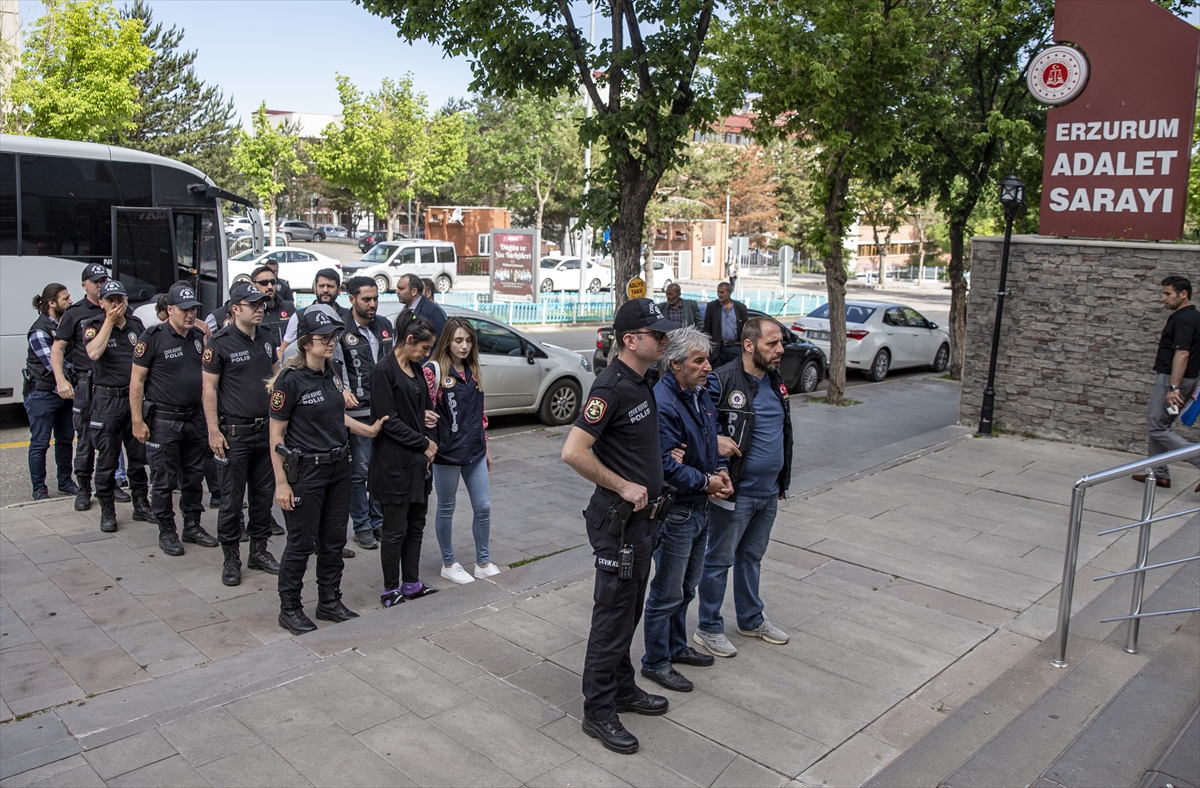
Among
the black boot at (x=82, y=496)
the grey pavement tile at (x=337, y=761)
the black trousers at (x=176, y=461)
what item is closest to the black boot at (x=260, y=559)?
the black trousers at (x=176, y=461)

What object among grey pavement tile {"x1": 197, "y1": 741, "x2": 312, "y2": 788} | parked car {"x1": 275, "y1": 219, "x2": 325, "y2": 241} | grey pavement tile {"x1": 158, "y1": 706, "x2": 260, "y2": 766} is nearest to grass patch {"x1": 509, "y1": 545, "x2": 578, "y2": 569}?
grey pavement tile {"x1": 158, "y1": 706, "x2": 260, "y2": 766}

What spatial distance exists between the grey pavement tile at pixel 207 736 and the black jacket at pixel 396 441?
1696mm

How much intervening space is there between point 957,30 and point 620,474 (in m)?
12.6

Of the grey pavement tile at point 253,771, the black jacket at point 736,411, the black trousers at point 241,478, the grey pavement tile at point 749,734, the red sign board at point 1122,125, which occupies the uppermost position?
the red sign board at point 1122,125

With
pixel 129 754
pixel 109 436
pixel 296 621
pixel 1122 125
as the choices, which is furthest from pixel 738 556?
pixel 1122 125

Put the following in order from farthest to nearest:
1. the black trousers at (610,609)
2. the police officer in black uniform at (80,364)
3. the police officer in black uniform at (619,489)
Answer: the police officer in black uniform at (80,364), the black trousers at (610,609), the police officer in black uniform at (619,489)

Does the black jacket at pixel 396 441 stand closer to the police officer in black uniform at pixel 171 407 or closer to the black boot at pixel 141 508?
the police officer in black uniform at pixel 171 407

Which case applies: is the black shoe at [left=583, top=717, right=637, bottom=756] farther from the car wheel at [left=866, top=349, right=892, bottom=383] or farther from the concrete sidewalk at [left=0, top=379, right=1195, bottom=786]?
the car wheel at [left=866, top=349, right=892, bottom=383]

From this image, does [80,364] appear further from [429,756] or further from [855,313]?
[855,313]

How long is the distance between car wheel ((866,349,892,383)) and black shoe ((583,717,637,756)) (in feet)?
49.7

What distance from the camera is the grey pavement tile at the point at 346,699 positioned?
14.8 feet

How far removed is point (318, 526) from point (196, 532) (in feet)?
6.95

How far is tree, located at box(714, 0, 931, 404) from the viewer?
1275 centimetres

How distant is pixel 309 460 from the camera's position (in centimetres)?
547
